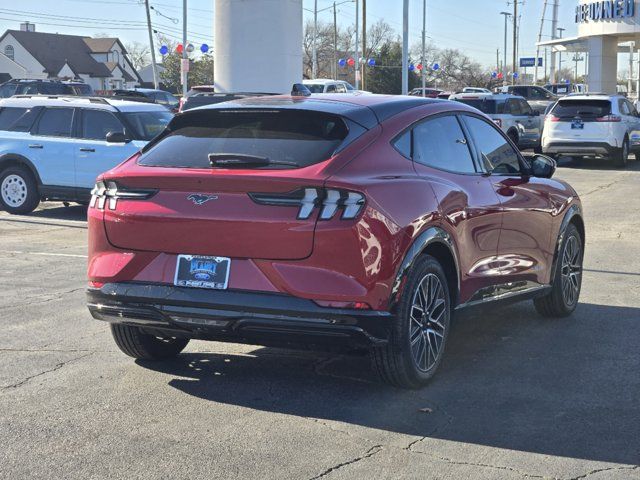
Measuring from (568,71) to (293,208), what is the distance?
610ft

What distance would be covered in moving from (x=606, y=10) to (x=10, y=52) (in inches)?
2354

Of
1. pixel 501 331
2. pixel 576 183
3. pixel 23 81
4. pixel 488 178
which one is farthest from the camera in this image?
pixel 23 81

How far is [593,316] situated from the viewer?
7.88 m

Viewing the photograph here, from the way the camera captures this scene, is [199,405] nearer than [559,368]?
Yes

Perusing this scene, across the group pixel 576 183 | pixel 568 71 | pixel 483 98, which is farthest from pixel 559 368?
pixel 568 71

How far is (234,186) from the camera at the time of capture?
5.23m

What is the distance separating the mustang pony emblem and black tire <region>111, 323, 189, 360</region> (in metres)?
1.15

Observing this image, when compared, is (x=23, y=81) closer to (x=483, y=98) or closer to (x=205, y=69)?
(x=483, y=98)

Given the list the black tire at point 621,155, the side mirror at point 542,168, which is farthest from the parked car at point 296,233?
the black tire at point 621,155

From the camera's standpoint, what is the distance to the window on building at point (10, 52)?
89.6 m

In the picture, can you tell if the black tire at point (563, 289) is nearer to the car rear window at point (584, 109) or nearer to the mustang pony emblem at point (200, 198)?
the mustang pony emblem at point (200, 198)

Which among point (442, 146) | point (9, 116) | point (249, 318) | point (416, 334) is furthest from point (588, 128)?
point (249, 318)

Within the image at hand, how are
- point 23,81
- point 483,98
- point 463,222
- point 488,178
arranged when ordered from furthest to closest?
point 23,81, point 483,98, point 488,178, point 463,222

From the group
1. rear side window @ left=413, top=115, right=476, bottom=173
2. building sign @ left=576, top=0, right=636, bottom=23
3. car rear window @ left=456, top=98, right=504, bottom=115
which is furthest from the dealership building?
rear side window @ left=413, top=115, right=476, bottom=173
